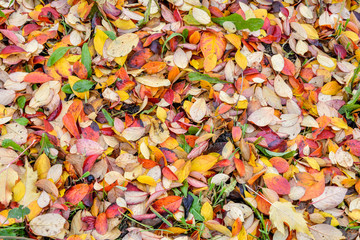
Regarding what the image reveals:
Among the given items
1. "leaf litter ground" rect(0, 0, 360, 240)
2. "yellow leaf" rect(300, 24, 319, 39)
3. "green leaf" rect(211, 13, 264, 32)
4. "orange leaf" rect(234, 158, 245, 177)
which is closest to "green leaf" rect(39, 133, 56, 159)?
"leaf litter ground" rect(0, 0, 360, 240)

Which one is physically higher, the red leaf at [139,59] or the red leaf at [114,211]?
the red leaf at [139,59]

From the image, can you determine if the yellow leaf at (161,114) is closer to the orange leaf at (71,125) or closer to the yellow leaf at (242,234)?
the orange leaf at (71,125)

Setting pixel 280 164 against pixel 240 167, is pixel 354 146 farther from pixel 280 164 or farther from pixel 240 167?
pixel 240 167

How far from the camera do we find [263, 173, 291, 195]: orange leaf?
1.20 metres

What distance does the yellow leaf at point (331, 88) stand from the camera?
1438 millimetres

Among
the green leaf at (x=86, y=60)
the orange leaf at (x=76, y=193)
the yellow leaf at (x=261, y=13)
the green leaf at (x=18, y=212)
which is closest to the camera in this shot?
the green leaf at (x=18, y=212)

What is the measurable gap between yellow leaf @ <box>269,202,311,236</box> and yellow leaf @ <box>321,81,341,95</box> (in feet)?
1.95

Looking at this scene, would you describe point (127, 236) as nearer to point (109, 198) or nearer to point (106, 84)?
point (109, 198)

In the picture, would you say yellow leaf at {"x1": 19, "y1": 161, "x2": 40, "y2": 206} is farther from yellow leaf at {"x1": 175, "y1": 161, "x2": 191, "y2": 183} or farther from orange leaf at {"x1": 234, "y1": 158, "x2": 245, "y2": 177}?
orange leaf at {"x1": 234, "y1": 158, "x2": 245, "y2": 177}

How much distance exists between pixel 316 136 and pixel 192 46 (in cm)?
67

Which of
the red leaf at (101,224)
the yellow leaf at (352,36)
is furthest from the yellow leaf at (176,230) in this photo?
the yellow leaf at (352,36)

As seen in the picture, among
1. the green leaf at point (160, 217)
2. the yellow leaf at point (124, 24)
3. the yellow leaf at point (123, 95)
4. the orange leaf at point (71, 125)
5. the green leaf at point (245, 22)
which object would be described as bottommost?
the green leaf at point (160, 217)

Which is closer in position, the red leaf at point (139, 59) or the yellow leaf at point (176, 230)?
the yellow leaf at point (176, 230)

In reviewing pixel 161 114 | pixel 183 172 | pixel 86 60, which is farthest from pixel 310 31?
pixel 86 60
